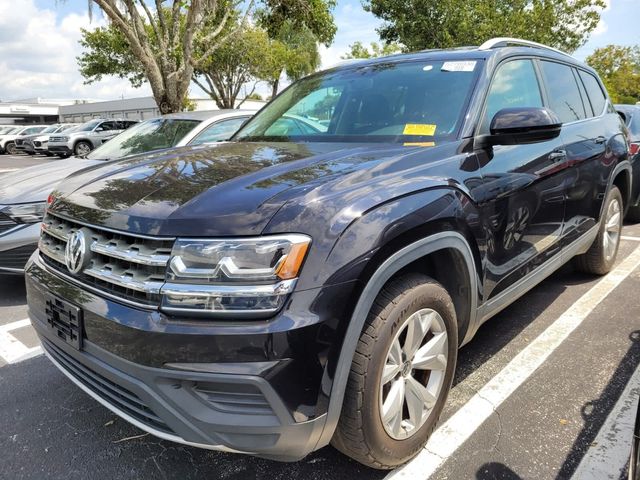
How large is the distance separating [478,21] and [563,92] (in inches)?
761

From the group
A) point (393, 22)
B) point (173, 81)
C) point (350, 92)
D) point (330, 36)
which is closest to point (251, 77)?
point (393, 22)

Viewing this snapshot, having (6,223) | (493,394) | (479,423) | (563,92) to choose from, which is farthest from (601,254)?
(6,223)

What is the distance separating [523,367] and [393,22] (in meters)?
22.4

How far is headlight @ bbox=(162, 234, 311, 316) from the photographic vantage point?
62.3 inches

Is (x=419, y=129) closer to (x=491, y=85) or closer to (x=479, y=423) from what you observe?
(x=491, y=85)

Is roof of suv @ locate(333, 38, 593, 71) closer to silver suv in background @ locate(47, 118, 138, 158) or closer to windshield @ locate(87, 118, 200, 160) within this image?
windshield @ locate(87, 118, 200, 160)

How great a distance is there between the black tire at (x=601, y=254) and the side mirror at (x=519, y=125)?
195 centimetres

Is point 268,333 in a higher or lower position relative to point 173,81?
lower

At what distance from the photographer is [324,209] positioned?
1690 mm

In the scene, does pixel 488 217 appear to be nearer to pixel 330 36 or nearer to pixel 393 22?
pixel 330 36

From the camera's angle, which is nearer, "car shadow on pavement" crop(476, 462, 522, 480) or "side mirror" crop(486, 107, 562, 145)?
"car shadow on pavement" crop(476, 462, 522, 480)

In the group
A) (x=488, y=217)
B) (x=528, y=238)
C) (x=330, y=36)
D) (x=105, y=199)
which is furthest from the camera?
(x=330, y=36)

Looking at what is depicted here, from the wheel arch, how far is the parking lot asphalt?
613 mm

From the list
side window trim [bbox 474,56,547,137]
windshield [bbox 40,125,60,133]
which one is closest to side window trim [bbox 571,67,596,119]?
side window trim [bbox 474,56,547,137]
